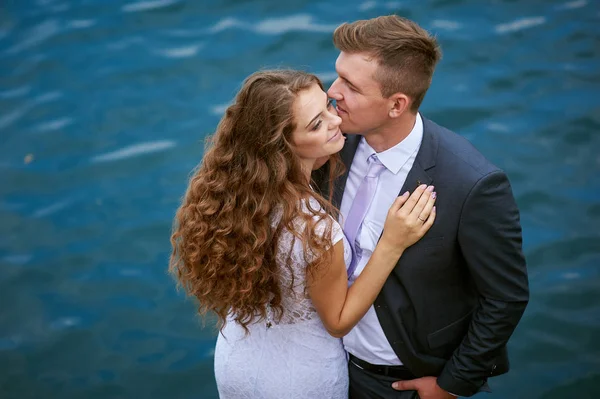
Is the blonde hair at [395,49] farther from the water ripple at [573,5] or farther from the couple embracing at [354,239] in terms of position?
the water ripple at [573,5]

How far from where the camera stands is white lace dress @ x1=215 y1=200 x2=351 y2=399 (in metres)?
2.61

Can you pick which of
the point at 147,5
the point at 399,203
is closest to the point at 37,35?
the point at 147,5

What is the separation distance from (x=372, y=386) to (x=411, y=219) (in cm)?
74

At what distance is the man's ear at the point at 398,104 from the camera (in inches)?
99.7

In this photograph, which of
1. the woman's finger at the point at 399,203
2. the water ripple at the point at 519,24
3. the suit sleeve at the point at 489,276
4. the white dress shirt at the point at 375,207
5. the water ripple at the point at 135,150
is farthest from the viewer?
the water ripple at the point at 519,24

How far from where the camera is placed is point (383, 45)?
2.50 meters

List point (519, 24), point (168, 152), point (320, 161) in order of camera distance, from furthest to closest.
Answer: point (519, 24) → point (168, 152) → point (320, 161)

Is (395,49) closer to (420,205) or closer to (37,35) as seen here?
(420,205)

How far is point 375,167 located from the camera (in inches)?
102

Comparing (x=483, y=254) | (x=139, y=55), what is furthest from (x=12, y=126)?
(x=483, y=254)

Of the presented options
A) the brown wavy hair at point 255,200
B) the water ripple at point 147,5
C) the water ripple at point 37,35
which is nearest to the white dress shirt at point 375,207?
the brown wavy hair at point 255,200

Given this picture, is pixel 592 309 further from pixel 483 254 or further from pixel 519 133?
pixel 483 254

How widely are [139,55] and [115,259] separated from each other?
1.63m

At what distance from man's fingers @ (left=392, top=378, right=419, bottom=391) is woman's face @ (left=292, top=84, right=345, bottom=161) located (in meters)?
0.91
